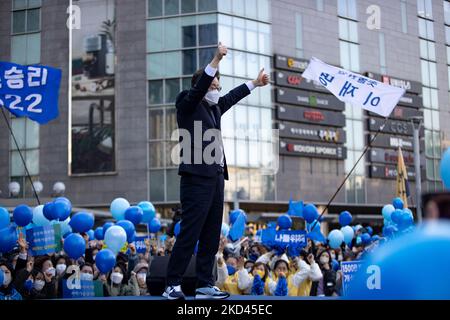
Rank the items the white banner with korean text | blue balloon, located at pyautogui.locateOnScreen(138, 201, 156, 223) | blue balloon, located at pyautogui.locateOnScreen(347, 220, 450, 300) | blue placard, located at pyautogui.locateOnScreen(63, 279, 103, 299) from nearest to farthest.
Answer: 1. blue balloon, located at pyautogui.locateOnScreen(347, 220, 450, 300)
2. blue placard, located at pyautogui.locateOnScreen(63, 279, 103, 299)
3. the white banner with korean text
4. blue balloon, located at pyautogui.locateOnScreen(138, 201, 156, 223)

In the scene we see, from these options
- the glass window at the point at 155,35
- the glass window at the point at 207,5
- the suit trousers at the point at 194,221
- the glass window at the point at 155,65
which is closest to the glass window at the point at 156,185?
the glass window at the point at 155,65

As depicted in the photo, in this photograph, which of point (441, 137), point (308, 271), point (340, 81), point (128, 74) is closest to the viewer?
point (308, 271)

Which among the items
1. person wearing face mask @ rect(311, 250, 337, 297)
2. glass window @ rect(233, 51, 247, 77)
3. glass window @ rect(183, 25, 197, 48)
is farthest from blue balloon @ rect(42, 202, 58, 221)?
glass window @ rect(183, 25, 197, 48)

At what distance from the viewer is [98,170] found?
32438 mm

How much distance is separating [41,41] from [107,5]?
7.11 m

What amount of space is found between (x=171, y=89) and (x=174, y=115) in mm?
1571

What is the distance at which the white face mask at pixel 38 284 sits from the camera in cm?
725

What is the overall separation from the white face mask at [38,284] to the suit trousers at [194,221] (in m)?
3.39

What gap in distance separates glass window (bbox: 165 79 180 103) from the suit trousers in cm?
2680

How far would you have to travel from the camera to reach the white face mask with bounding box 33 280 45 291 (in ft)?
23.8

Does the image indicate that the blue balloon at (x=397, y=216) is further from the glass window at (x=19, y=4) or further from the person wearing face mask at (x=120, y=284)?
the glass window at (x=19, y=4)

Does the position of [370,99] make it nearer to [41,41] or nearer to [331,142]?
[41,41]

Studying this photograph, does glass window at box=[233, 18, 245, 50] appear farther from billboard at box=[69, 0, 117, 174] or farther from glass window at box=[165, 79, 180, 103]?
billboard at box=[69, 0, 117, 174]
